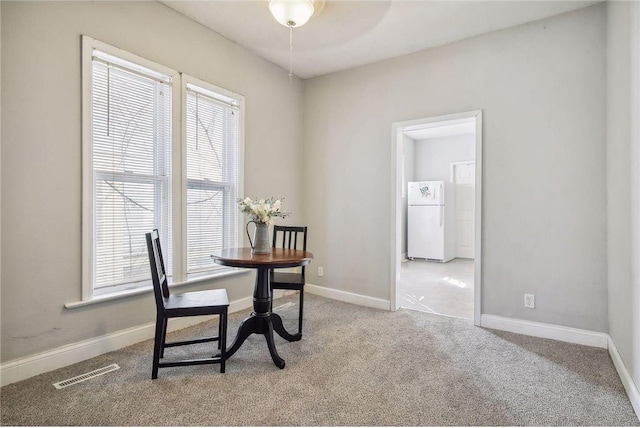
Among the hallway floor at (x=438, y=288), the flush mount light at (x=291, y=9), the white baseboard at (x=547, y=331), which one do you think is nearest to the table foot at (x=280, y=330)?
the hallway floor at (x=438, y=288)

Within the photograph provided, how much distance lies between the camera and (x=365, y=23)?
114 inches

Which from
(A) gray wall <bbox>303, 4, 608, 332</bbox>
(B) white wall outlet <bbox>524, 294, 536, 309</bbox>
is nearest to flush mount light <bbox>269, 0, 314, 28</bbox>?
(A) gray wall <bbox>303, 4, 608, 332</bbox>

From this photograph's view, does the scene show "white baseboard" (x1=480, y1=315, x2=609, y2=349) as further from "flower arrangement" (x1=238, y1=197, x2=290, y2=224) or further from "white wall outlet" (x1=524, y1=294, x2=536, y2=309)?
"flower arrangement" (x1=238, y1=197, x2=290, y2=224)

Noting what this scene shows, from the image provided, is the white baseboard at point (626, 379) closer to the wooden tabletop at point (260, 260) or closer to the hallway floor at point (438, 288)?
the hallway floor at point (438, 288)

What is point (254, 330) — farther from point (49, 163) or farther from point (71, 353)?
point (49, 163)

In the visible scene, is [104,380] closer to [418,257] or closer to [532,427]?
[532,427]

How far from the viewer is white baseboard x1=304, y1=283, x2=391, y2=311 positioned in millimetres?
3580

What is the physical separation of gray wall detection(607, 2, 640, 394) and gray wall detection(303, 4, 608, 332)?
0.14 m

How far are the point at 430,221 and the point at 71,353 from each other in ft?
20.0

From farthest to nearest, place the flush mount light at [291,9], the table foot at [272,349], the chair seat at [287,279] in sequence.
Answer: the chair seat at [287,279] < the flush mount light at [291,9] < the table foot at [272,349]

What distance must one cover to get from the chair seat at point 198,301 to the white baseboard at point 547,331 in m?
2.38

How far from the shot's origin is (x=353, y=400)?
5.93 ft

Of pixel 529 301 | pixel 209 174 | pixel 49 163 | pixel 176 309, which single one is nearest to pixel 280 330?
pixel 176 309

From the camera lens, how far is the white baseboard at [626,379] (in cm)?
172
